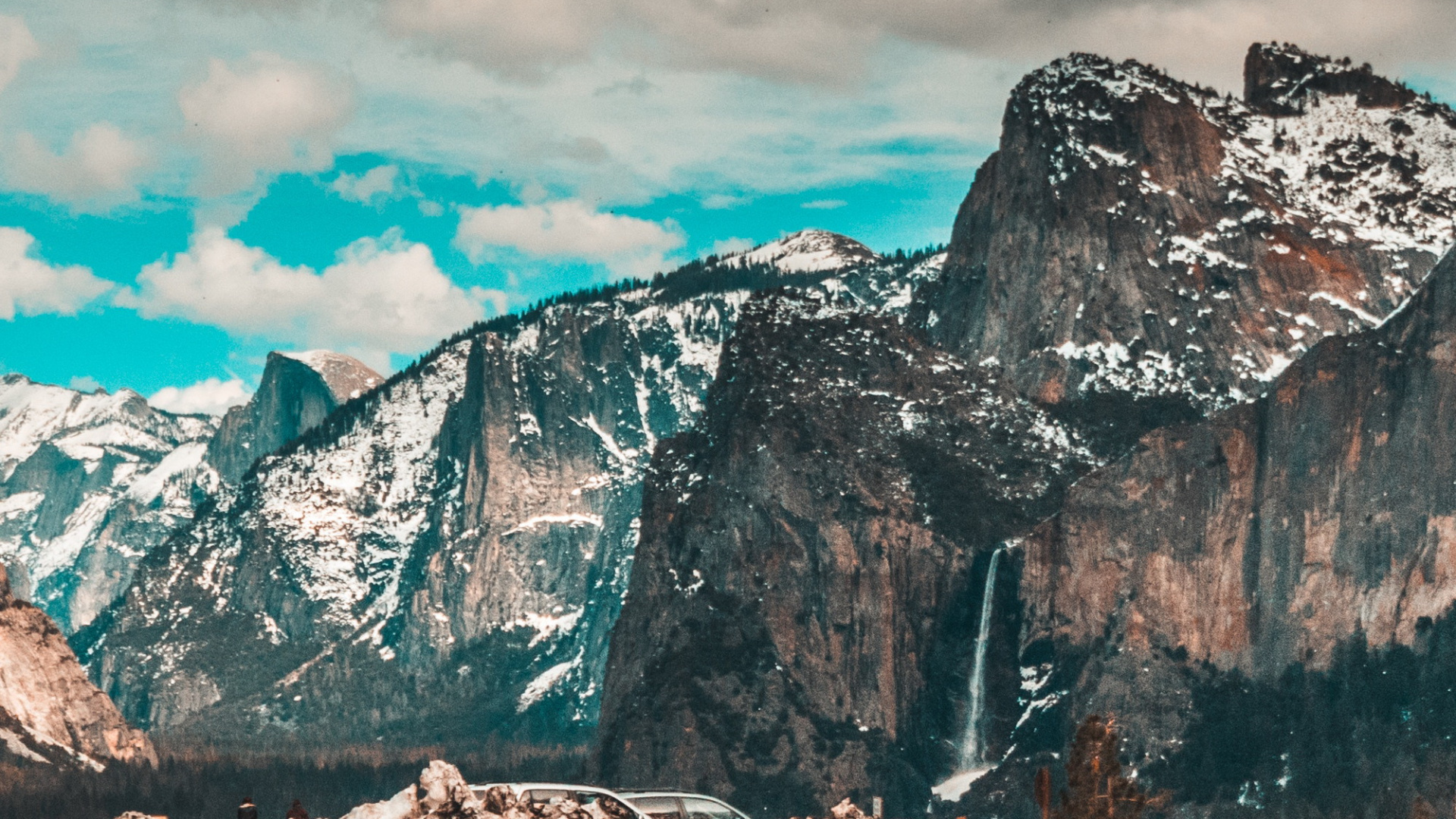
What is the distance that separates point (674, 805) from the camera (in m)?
89.1

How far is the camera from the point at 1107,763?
130000 mm

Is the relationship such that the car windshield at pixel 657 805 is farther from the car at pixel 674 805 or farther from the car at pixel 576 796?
the car at pixel 576 796

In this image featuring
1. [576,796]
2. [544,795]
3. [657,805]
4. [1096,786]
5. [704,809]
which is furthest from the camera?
[1096,786]

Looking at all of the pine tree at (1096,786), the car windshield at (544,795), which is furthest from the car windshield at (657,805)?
the pine tree at (1096,786)

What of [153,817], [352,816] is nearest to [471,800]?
[352,816]

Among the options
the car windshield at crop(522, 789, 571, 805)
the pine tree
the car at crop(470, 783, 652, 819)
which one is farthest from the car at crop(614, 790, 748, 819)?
the pine tree

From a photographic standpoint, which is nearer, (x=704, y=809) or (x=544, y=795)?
(x=544, y=795)

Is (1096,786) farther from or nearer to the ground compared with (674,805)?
farther from the ground

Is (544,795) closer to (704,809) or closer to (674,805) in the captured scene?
(674,805)

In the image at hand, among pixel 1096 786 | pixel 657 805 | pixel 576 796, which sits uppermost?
pixel 1096 786

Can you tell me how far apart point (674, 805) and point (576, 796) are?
370cm

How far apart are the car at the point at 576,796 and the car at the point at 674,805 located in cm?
46

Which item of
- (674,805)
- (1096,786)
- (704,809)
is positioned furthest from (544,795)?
(1096,786)

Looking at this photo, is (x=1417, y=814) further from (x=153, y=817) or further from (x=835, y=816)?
(x=153, y=817)
